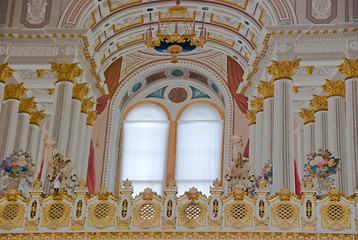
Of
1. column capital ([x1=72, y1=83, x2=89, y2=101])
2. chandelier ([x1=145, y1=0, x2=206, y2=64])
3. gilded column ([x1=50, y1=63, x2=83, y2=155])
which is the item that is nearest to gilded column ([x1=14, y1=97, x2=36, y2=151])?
column capital ([x1=72, y1=83, x2=89, y2=101])

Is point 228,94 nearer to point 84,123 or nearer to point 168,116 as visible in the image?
point 168,116

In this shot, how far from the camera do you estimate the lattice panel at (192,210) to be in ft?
47.4

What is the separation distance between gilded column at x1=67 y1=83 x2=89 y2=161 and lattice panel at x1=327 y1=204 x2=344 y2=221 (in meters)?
9.34

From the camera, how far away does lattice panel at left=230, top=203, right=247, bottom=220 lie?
47.2 ft

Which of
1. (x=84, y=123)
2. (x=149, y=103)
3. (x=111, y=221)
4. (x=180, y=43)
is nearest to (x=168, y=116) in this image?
(x=149, y=103)

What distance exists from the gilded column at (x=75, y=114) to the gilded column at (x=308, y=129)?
752 cm

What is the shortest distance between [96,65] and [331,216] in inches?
444

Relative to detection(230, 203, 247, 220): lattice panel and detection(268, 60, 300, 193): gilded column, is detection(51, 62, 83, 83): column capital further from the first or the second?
detection(230, 203, 247, 220): lattice panel

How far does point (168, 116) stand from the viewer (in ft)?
91.3

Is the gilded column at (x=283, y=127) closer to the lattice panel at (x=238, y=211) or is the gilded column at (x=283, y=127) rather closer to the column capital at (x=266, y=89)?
the column capital at (x=266, y=89)

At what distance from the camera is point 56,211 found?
14633mm

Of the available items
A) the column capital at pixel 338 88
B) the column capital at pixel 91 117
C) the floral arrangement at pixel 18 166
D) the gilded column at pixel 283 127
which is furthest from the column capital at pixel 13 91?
the column capital at pixel 338 88

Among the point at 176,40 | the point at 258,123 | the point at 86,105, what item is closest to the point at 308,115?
the point at 258,123

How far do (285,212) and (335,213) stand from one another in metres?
0.96
